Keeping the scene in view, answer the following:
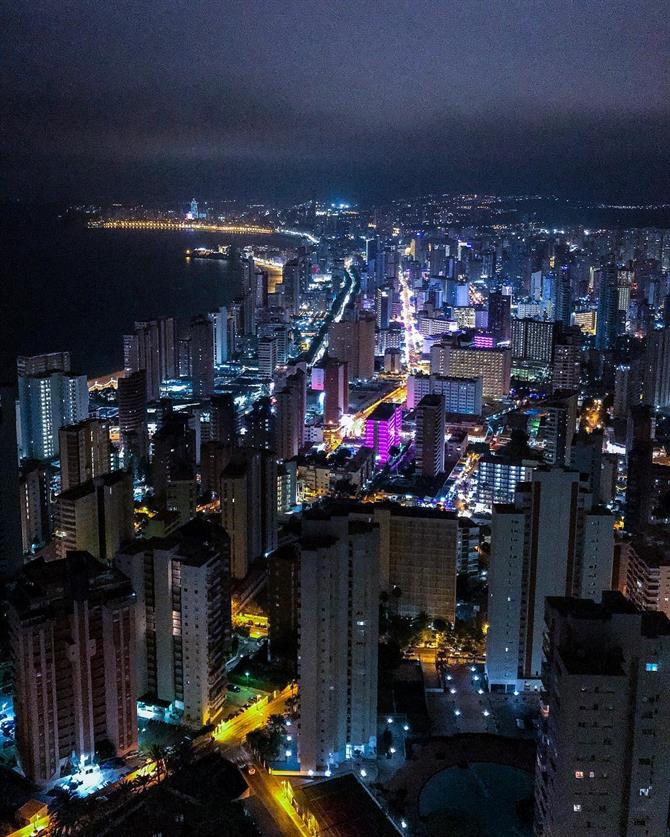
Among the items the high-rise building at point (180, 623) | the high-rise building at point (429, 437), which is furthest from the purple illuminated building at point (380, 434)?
the high-rise building at point (180, 623)

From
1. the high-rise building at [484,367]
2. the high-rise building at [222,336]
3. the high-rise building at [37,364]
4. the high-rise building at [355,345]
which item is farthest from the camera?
the high-rise building at [222,336]

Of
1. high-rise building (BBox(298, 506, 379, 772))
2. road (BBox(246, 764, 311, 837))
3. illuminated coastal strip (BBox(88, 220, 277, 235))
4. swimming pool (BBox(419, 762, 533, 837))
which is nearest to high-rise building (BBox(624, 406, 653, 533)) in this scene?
swimming pool (BBox(419, 762, 533, 837))

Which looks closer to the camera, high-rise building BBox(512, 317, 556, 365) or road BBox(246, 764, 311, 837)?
road BBox(246, 764, 311, 837)

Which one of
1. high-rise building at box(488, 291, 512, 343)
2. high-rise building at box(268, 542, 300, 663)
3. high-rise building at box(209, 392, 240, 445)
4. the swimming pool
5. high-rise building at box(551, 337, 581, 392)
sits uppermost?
high-rise building at box(488, 291, 512, 343)

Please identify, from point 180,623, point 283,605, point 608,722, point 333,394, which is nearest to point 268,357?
point 333,394

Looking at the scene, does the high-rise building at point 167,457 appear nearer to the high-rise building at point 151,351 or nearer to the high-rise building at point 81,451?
the high-rise building at point 81,451

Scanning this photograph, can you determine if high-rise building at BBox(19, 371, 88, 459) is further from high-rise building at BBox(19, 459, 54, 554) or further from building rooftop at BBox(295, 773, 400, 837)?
building rooftop at BBox(295, 773, 400, 837)

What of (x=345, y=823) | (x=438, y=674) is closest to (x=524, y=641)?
(x=438, y=674)
